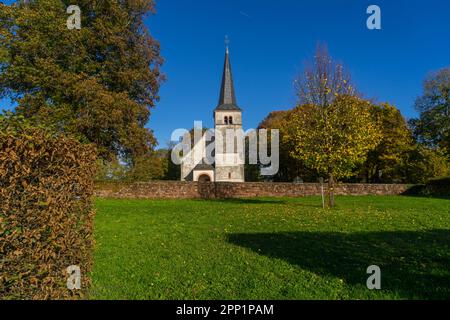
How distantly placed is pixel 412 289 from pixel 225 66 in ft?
168

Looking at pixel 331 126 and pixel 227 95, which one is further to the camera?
pixel 227 95

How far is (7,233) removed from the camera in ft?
10.9

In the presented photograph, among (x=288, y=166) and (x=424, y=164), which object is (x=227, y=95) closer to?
(x=288, y=166)

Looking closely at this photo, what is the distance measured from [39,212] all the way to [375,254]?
628 centimetres

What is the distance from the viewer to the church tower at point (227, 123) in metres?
52.6

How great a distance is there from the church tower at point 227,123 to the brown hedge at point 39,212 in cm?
4818

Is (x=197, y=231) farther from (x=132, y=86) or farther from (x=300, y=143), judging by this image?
(x=132, y=86)

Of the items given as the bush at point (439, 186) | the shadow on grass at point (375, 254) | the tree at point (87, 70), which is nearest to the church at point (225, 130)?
the bush at point (439, 186)

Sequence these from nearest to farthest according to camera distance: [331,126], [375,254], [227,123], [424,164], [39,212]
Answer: [39,212] < [375,254] < [331,126] < [424,164] < [227,123]

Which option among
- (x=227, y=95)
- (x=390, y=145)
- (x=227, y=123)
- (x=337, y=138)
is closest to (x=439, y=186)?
(x=390, y=145)

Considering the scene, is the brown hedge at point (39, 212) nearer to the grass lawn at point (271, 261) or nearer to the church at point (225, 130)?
the grass lawn at point (271, 261)

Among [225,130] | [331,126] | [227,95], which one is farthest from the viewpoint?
[225,130]

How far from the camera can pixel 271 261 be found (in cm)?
636
